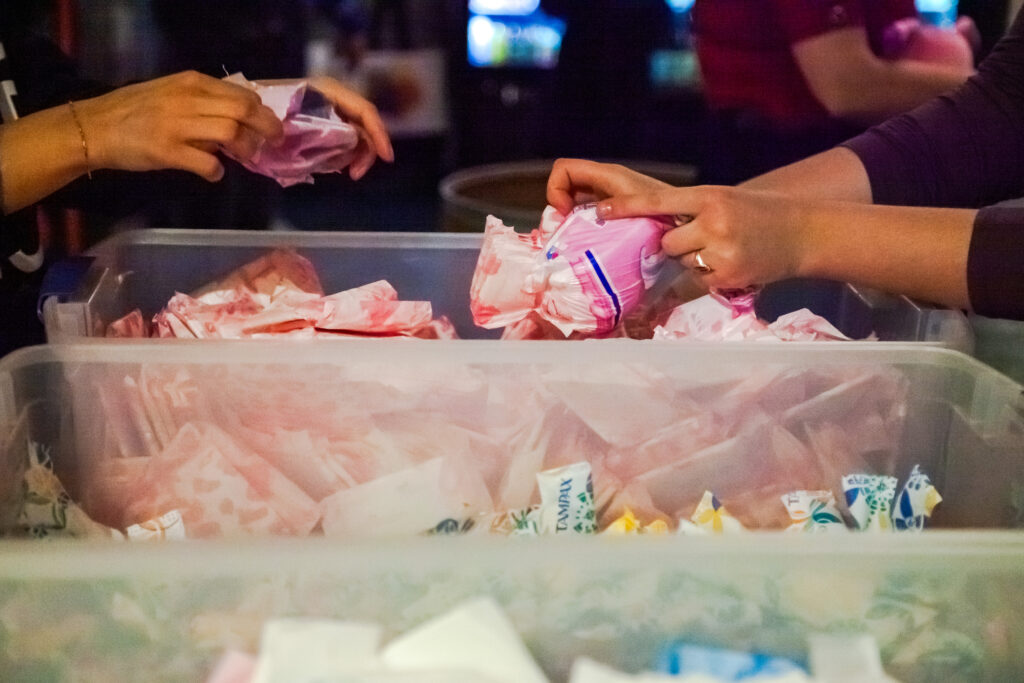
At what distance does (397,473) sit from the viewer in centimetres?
59

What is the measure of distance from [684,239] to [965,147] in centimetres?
32

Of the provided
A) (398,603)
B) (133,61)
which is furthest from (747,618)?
(133,61)

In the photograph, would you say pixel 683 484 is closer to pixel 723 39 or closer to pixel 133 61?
pixel 723 39

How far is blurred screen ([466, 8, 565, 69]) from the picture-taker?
6.60 feet

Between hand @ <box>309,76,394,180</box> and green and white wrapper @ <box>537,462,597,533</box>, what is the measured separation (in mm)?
368

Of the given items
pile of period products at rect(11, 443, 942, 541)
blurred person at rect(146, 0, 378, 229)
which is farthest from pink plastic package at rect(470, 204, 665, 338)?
blurred person at rect(146, 0, 378, 229)

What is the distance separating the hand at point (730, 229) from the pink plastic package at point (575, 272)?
0.01m

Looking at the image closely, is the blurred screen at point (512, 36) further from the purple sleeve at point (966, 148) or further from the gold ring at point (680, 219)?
the gold ring at point (680, 219)

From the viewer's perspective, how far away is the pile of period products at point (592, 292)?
636 millimetres

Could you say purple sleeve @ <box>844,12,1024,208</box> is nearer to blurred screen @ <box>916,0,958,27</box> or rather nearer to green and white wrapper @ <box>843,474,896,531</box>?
green and white wrapper @ <box>843,474,896,531</box>

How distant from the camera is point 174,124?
0.65 m

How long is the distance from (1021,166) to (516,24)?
1472mm

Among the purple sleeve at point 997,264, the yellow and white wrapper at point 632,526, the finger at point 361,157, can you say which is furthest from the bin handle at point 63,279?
the purple sleeve at point 997,264

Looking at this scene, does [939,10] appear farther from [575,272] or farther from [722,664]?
[722,664]
